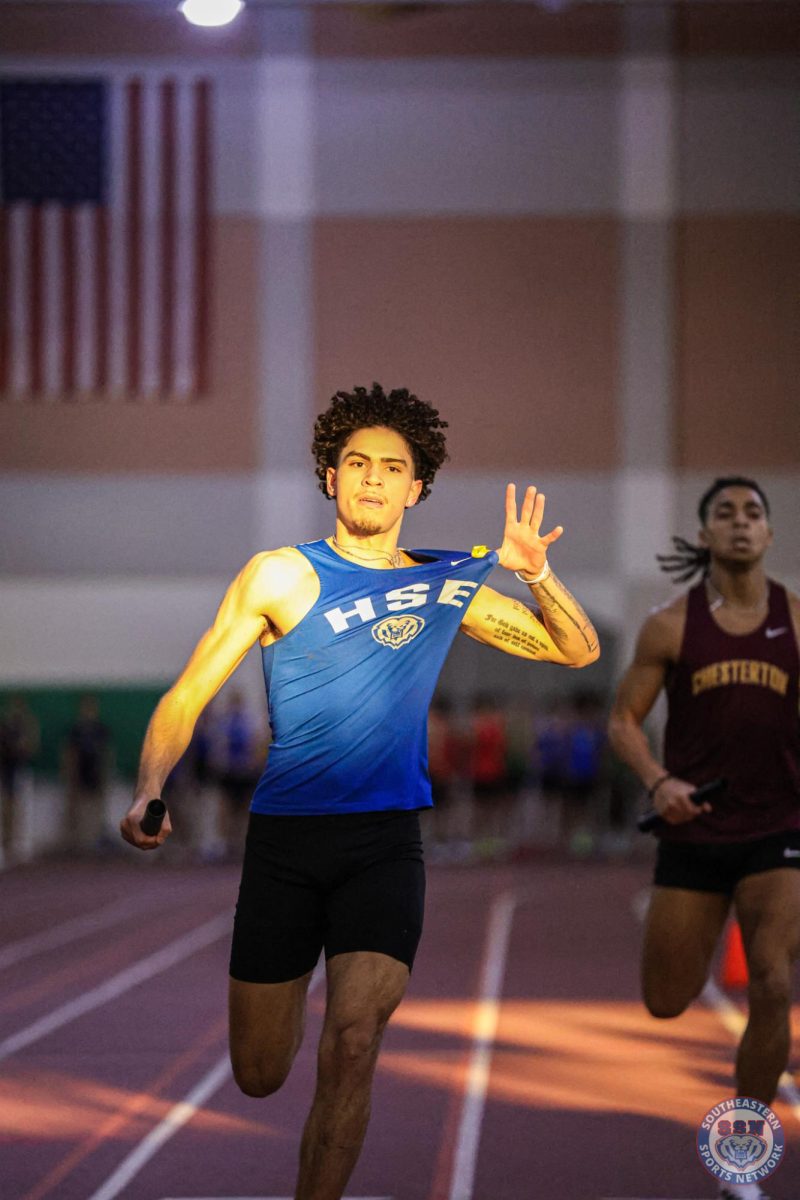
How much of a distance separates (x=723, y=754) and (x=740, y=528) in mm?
692

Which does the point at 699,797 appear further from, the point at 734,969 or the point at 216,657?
the point at 734,969

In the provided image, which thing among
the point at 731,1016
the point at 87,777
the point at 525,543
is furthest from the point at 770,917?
the point at 87,777

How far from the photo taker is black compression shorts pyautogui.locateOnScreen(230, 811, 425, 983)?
388 centimetres

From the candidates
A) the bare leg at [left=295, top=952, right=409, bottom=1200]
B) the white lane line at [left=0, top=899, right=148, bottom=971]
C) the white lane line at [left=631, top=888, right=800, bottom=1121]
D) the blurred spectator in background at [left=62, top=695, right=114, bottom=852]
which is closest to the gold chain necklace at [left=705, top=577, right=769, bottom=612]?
the white lane line at [left=631, top=888, right=800, bottom=1121]

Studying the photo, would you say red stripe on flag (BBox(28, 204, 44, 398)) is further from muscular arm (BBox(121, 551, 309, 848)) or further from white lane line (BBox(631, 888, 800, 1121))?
muscular arm (BBox(121, 551, 309, 848))

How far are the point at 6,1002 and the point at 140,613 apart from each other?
12.5 meters

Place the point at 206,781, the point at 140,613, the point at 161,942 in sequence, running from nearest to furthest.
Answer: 1. the point at 161,942
2. the point at 206,781
3. the point at 140,613

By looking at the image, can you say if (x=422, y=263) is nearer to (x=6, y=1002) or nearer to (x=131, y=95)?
(x=131, y=95)

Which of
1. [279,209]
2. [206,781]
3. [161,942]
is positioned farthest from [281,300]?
[161,942]

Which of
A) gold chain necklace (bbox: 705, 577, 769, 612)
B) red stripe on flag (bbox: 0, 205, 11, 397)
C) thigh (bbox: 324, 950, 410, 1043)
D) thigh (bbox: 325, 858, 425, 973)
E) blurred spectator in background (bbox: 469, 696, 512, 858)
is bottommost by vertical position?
blurred spectator in background (bbox: 469, 696, 512, 858)

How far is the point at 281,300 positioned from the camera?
21641 millimetres

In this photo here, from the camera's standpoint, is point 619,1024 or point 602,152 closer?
point 619,1024

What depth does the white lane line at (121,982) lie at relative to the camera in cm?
795

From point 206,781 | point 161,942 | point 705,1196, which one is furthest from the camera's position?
point 206,781
